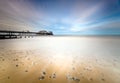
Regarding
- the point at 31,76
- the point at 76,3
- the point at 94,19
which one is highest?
the point at 76,3

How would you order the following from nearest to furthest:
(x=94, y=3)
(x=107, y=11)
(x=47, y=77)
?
(x=47, y=77)
(x=94, y=3)
(x=107, y=11)

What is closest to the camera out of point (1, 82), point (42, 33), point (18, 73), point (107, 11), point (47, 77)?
point (1, 82)

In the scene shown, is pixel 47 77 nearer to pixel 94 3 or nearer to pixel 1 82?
pixel 1 82

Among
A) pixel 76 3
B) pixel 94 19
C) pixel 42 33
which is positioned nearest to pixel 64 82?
pixel 76 3

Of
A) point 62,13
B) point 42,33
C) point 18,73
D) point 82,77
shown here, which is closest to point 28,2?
Answer: point 62,13

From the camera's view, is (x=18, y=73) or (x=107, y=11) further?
(x=107, y=11)

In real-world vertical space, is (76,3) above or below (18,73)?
above

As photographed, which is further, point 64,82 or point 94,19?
point 94,19

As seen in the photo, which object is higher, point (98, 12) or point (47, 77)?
point (98, 12)

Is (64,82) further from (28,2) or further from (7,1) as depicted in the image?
(7,1)

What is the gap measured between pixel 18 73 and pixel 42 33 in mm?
50767

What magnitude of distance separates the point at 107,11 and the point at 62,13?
4779 millimetres

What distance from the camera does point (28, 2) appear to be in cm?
704

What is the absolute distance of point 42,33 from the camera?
52.6m
